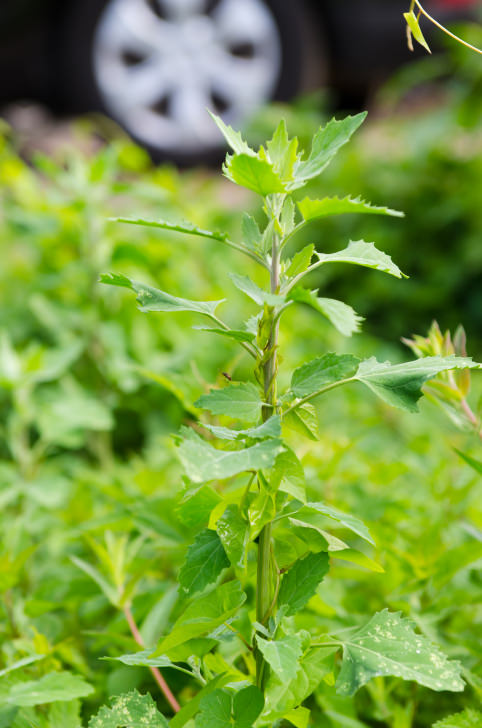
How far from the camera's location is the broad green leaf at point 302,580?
0.83 m

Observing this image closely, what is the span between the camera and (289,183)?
0.86 metres

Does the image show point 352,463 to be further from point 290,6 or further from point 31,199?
point 290,6

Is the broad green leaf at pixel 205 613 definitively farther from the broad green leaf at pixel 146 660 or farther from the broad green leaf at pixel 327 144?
the broad green leaf at pixel 327 144

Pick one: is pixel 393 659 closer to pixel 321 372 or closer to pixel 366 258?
pixel 321 372

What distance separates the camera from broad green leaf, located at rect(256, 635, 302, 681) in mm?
730

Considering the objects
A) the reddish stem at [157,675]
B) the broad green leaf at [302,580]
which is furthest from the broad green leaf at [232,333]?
the reddish stem at [157,675]

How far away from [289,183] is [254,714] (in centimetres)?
53

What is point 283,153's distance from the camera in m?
0.88

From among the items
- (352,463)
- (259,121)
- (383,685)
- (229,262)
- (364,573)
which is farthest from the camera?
(259,121)

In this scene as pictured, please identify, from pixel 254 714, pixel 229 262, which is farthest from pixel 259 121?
pixel 254 714

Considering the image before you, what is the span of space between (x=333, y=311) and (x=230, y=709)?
0.41 meters

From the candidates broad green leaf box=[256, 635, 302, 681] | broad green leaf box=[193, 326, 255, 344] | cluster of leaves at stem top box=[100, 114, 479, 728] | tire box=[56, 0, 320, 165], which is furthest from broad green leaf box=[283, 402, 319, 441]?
tire box=[56, 0, 320, 165]

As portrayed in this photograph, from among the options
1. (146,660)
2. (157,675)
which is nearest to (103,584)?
(157,675)

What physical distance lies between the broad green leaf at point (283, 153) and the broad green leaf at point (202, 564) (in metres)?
0.38
